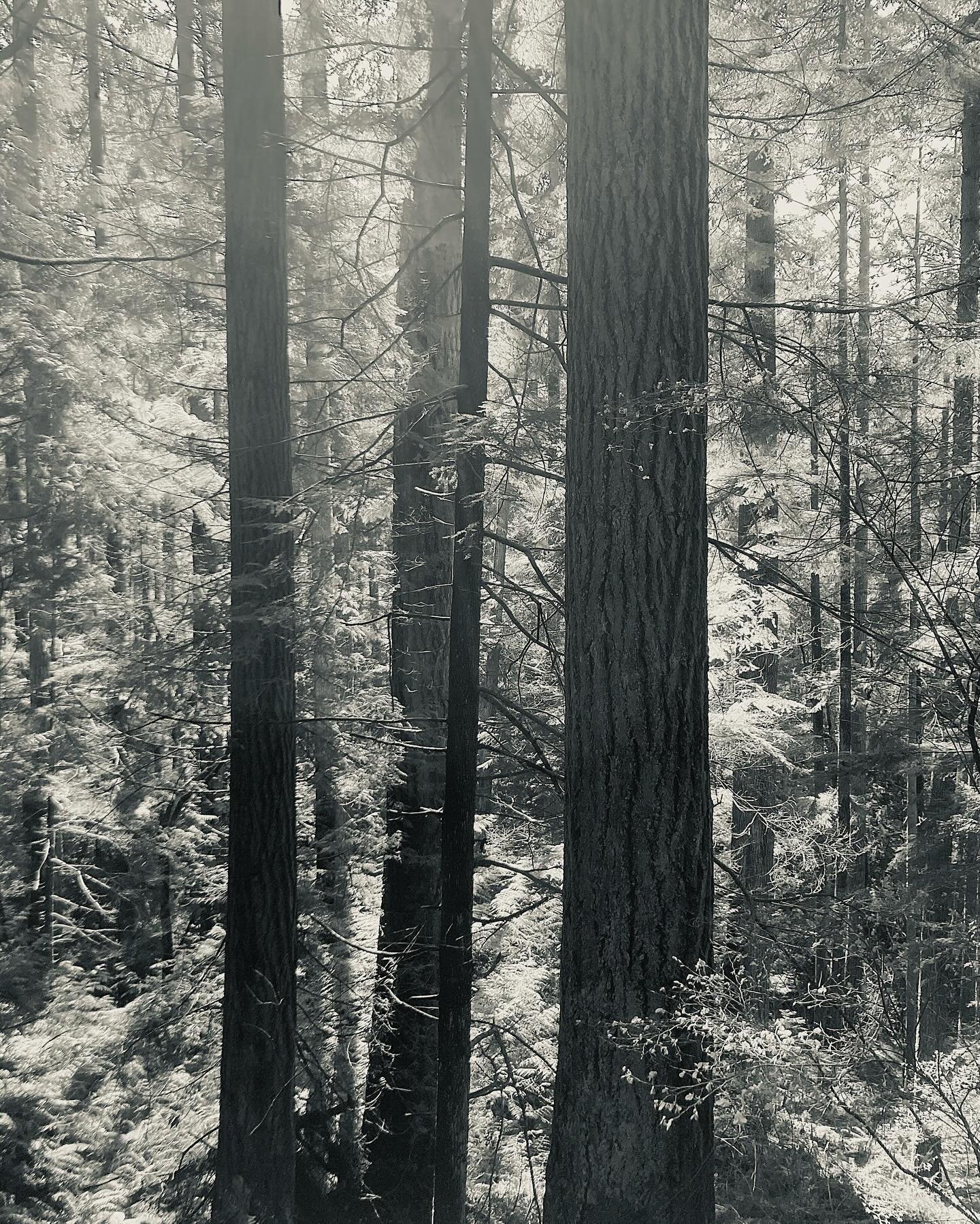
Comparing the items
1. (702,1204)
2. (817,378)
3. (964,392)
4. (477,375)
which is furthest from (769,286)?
(702,1204)

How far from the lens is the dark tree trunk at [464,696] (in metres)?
4.91

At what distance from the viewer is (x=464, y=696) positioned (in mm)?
4996

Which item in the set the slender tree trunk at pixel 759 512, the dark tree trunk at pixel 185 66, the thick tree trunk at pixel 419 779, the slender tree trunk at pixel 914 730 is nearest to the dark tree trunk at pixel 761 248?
the slender tree trunk at pixel 759 512

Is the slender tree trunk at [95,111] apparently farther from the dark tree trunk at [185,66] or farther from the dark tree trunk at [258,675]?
the dark tree trunk at [258,675]

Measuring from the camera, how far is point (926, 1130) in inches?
122

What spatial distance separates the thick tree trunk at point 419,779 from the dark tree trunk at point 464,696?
60.8 inches

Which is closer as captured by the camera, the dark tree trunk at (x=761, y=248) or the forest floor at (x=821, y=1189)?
the forest floor at (x=821, y=1189)

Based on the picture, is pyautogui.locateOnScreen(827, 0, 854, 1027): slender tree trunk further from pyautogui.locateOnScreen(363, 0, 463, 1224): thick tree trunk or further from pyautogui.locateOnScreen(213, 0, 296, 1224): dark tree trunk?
pyautogui.locateOnScreen(213, 0, 296, 1224): dark tree trunk

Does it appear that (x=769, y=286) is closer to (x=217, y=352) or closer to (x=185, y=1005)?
(x=217, y=352)

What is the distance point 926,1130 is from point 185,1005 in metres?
6.00

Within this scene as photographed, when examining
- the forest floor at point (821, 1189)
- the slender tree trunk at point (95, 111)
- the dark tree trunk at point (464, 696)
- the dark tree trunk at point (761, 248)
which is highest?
the slender tree trunk at point (95, 111)

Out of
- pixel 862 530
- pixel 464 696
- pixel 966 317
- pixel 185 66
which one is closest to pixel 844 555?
pixel 966 317

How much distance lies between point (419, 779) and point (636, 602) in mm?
4098

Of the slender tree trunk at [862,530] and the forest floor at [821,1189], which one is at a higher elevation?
the slender tree trunk at [862,530]
